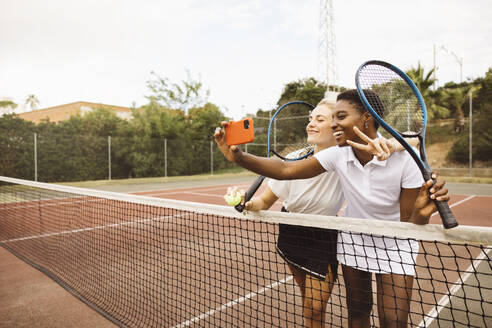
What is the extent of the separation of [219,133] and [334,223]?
2.72ft

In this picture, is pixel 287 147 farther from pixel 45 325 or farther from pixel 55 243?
pixel 55 243

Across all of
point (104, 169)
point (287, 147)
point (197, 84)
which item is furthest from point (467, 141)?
point (287, 147)

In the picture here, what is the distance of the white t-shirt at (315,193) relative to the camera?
2.05 meters

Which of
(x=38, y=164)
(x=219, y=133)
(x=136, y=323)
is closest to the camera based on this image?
(x=219, y=133)

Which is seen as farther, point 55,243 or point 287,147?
point 55,243

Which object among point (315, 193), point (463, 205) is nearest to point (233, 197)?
point (315, 193)

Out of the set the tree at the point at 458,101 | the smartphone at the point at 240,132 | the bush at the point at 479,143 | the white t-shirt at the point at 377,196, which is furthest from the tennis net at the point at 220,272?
the tree at the point at 458,101

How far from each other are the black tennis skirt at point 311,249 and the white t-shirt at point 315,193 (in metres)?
0.13

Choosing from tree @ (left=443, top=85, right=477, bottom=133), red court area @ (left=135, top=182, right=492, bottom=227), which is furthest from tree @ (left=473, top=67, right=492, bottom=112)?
red court area @ (left=135, top=182, right=492, bottom=227)

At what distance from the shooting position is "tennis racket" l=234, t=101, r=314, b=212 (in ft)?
7.89

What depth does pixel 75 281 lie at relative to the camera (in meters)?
4.02

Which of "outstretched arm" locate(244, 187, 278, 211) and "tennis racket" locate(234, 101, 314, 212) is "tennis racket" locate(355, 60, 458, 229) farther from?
"outstretched arm" locate(244, 187, 278, 211)

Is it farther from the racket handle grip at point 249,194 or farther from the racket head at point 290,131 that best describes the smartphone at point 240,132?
the racket head at point 290,131

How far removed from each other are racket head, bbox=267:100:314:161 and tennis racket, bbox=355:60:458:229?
1.95 feet
